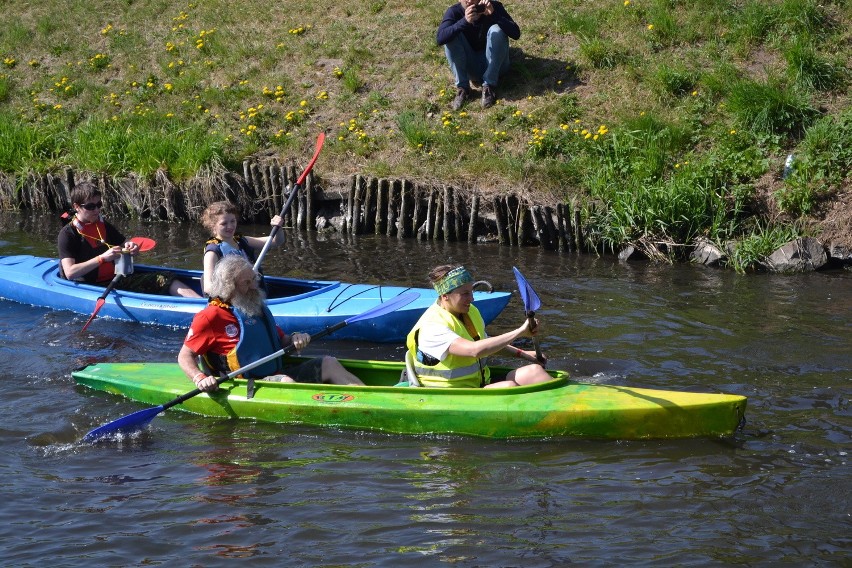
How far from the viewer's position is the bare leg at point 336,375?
274 inches

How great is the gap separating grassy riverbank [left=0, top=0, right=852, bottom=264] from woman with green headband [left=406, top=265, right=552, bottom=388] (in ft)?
15.7

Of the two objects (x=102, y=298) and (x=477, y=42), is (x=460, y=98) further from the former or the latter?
(x=102, y=298)

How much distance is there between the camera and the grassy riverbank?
11094mm

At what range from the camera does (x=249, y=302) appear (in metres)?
6.69

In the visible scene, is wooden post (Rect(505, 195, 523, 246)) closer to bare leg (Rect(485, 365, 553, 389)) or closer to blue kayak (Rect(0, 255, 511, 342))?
blue kayak (Rect(0, 255, 511, 342))

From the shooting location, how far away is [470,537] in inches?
201

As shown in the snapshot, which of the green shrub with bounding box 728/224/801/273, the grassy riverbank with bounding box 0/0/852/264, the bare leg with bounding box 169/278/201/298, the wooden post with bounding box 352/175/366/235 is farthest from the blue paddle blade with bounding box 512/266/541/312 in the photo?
the wooden post with bounding box 352/175/366/235

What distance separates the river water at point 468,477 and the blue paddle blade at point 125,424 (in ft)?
0.30

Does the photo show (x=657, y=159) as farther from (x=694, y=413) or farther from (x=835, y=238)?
(x=694, y=413)

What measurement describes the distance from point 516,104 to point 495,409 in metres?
7.43

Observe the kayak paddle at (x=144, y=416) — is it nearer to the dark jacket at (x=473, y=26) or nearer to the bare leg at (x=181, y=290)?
the bare leg at (x=181, y=290)

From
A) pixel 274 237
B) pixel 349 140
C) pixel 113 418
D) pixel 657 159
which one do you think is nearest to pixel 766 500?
pixel 113 418

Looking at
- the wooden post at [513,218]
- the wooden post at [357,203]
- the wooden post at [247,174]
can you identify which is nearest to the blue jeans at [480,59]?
the wooden post at [357,203]

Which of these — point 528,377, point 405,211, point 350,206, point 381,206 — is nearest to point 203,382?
point 528,377
